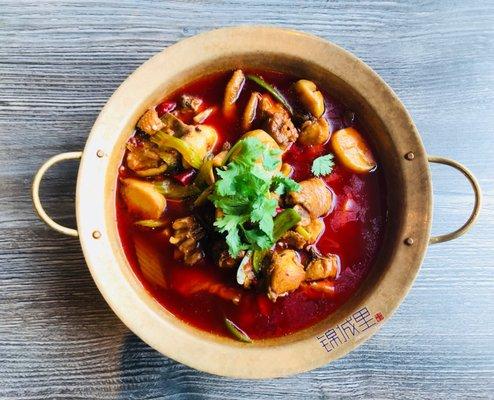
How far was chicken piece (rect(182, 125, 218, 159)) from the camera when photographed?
2.55 m

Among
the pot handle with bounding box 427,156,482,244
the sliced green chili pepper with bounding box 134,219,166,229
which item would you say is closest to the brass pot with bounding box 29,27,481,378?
the pot handle with bounding box 427,156,482,244

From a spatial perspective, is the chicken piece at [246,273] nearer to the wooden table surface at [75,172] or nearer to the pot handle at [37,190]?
the wooden table surface at [75,172]

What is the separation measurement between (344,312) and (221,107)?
3.29ft

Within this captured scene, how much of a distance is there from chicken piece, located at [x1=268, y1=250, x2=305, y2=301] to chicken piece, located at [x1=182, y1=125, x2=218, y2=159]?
519 millimetres

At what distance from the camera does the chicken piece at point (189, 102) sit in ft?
8.67

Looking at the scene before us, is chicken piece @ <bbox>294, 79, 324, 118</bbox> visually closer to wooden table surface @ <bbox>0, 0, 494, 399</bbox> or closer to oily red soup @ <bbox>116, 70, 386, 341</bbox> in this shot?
oily red soup @ <bbox>116, 70, 386, 341</bbox>

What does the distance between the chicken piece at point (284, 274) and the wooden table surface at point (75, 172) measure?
496mm

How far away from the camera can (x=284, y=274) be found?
247 centimetres

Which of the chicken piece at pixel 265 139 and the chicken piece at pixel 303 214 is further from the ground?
the chicken piece at pixel 265 139

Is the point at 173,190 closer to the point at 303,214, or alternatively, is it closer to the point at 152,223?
the point at 152,223

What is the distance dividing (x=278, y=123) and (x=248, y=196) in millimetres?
374

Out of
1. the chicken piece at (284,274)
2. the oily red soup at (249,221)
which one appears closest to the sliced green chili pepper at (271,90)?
the oily red soup at (249,221)

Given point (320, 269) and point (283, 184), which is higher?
point (283, 184)

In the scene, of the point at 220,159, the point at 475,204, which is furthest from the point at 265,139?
the point at 475,204
